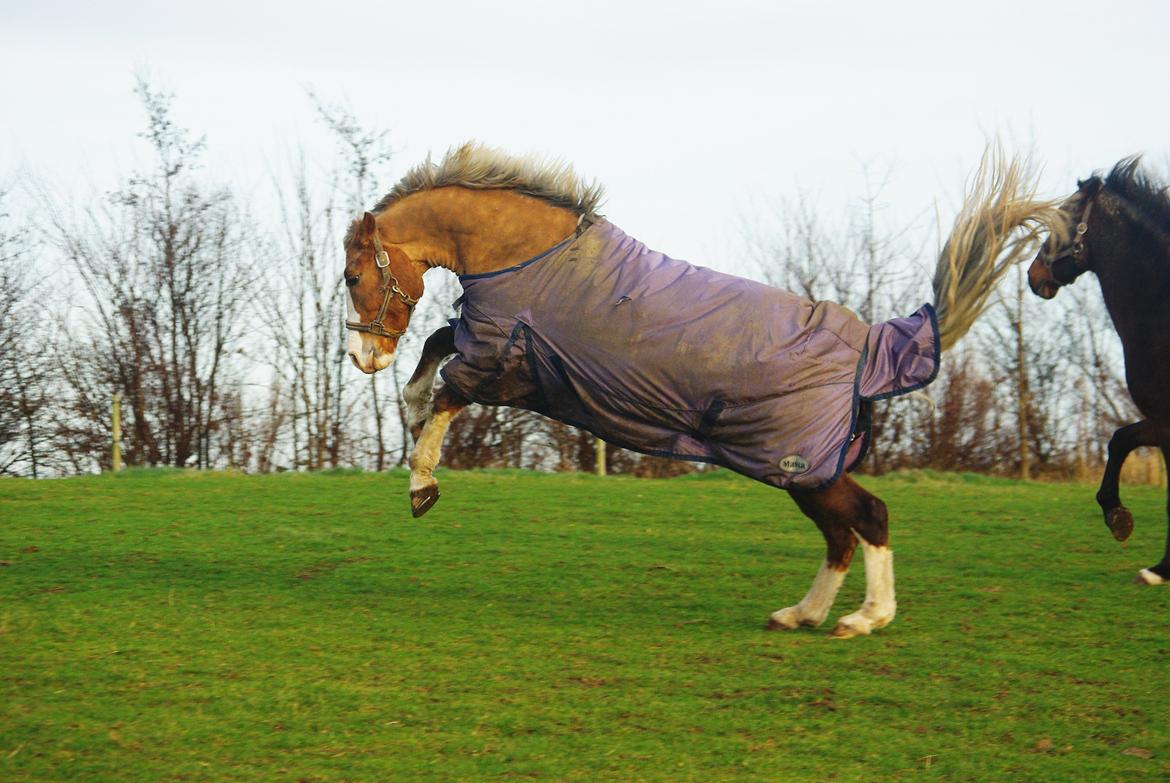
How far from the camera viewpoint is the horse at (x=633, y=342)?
5766 mm

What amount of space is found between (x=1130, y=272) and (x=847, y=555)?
2869mm

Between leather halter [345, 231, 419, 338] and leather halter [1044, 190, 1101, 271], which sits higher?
leather halter [1044, 190, 1101, 271]

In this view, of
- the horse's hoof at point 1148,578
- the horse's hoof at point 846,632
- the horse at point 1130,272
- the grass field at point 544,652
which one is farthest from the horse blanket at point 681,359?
the horse's hoof at point 1148,578

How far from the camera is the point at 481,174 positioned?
20.7 feet

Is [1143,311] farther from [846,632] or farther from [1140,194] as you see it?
[846,632]

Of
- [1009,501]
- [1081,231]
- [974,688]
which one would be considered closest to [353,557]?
[974,688]

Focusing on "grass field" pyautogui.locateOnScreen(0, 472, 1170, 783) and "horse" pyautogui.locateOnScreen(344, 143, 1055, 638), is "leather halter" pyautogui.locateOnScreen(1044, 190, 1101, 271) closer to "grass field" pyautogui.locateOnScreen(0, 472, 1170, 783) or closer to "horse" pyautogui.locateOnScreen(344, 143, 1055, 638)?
"horse" pyautogui.locateOnScreen(344, 143, 1055, 638)

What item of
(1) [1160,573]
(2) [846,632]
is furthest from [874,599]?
(1) [1160,573]

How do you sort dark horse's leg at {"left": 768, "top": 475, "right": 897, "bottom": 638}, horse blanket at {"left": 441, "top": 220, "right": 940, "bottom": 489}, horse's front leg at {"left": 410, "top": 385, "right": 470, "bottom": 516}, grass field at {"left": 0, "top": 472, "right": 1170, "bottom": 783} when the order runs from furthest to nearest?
horse's front leg at {"left": 410, "top": 385, "right": 470, "bottom": 516} → dark horse's leg at {"left": 768, "top": 475, "right": 897, "bottom": 638} → horse blanket at {"left": 441, "top": 220, "right": 940, "bottom": 489} → grass field at {"left": 0, "top": 472, "right": 1170, "bottom": 783}

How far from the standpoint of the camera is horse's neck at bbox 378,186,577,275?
6.11 m

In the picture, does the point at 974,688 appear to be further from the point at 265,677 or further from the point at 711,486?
the point at 711,486

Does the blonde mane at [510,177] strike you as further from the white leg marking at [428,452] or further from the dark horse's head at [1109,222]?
the dark horse's head at [1109,222]

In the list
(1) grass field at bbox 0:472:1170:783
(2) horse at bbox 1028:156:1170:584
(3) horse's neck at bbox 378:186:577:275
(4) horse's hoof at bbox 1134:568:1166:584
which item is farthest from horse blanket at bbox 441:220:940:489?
(4) horse's hoof at bbox 1134:568:1166:584

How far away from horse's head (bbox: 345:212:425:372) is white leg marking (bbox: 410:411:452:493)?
462 millimetres
